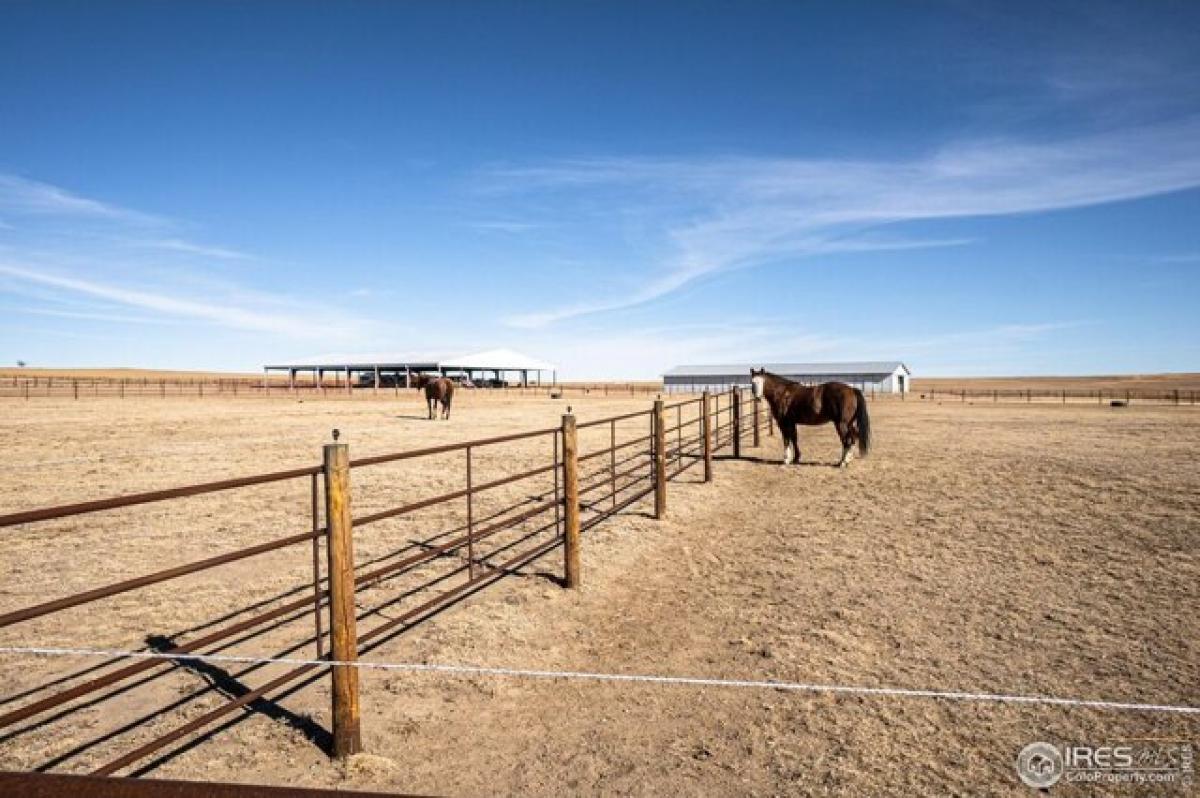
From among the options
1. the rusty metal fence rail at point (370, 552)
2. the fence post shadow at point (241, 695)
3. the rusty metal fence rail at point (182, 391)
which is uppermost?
the rusty metal fence rail at point (182, 391)

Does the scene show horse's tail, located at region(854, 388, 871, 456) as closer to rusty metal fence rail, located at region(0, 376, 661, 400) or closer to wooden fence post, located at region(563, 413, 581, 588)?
wooden fence post, located at region(563, 413, 581, 588)

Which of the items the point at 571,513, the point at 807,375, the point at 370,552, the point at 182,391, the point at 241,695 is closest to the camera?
the point at 241,695

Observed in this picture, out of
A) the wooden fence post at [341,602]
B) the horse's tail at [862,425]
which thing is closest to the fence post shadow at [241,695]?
the wooden fence post at [341,602]

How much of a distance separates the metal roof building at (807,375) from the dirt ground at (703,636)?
171ft

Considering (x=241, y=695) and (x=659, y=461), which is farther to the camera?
(x=659, y=461)

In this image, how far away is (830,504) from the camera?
31.5 feet

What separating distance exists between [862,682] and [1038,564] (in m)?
3.52

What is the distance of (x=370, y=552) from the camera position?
23.2 ft

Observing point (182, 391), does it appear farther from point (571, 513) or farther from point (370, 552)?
point (571, 513)

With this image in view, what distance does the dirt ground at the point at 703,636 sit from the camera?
344 centimetres

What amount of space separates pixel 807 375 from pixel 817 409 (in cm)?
5683

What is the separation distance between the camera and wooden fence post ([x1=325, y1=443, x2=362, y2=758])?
11.0 ft

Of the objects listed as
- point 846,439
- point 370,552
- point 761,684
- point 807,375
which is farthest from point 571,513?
point 807,375

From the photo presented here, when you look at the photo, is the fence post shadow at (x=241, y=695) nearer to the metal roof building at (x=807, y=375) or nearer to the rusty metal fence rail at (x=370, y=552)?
the rusty metal fence rail at (x=370, y=552)
